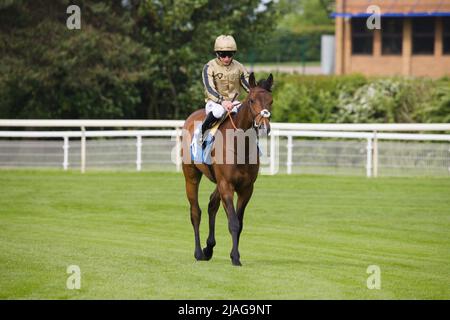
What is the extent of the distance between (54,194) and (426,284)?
12.0 m

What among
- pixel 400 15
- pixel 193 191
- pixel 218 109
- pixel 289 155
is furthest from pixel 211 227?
pixel 400 15

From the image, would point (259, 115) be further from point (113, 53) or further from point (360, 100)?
point (360, 100)

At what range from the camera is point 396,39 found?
144ft

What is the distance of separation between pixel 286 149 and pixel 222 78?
1371 centimetres

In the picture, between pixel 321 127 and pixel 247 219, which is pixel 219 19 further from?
pixel 247 219

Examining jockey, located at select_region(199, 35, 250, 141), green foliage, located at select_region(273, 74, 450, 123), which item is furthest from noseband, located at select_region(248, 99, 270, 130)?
green foliage, located at select_region(273, 74, 450, 123)

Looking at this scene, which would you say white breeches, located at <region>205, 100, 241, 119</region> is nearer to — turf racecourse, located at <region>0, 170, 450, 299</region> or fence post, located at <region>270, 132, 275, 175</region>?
turf racecourse, located at <region>0, 170, 450, 299</region>

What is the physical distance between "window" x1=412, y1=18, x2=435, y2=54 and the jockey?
3155 cm

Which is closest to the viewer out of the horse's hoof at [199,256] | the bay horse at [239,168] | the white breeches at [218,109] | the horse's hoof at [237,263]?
the bay horse at [239,168]

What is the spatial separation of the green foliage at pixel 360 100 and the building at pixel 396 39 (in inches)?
243

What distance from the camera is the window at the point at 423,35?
43.2 meters

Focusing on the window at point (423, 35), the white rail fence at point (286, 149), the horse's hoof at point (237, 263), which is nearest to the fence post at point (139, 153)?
the white rail fence at point (286, 149)

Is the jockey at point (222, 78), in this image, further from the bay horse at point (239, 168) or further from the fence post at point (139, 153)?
the fence post at point (139, 153)
